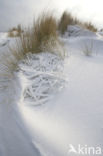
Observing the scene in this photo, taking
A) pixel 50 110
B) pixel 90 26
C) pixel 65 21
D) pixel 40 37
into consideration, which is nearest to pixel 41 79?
pixel 50 110

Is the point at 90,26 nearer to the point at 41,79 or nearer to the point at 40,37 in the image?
the point at 40,37

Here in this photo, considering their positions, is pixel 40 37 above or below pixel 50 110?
above

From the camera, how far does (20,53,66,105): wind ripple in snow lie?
831 millimetres

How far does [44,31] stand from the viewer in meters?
1.53

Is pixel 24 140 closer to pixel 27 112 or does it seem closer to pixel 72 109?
pixel 27 112

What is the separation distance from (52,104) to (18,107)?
0.80 ft

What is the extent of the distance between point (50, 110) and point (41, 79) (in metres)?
0.32

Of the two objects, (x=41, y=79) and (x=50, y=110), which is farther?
(x=41, y=79)

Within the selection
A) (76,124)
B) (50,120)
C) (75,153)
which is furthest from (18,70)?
(75,153)

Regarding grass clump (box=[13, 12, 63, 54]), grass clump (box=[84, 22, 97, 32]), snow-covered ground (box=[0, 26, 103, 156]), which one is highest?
grass clump (box=[84, 22, 97, 32])

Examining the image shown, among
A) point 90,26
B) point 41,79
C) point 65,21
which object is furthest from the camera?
point 90,26

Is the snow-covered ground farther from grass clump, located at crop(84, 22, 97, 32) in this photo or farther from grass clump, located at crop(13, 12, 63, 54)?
grass clump, located at crop(84, 22, 97, 32)

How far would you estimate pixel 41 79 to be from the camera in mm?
952

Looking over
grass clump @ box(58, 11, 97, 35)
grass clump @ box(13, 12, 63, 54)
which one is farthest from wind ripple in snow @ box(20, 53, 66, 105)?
grass clump @ box(58, 11, 97, 35)
